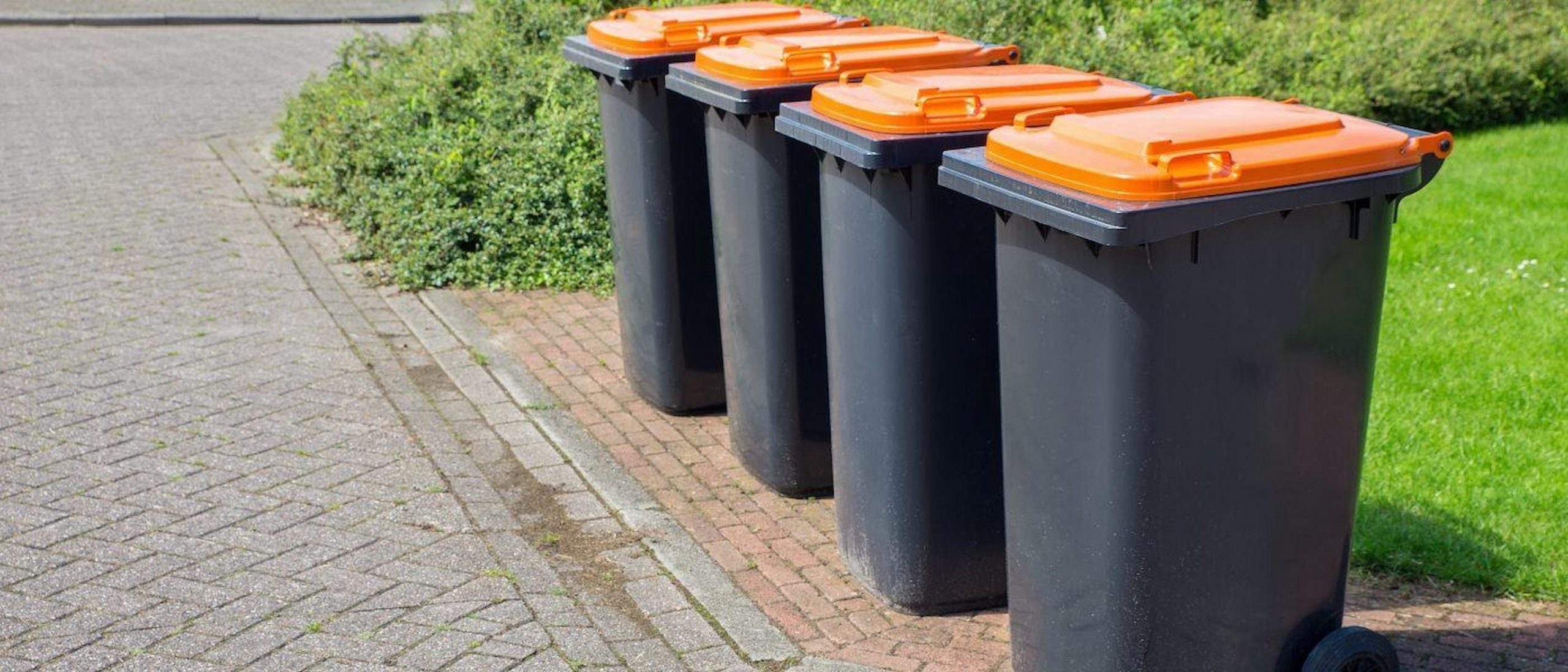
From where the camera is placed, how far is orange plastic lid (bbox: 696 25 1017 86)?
15.6ft

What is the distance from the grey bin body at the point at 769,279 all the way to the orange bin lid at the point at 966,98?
49cm

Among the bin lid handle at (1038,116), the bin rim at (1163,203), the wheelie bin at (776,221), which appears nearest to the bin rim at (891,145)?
the bin lid handle at (1038,116)

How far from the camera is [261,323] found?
711 cm

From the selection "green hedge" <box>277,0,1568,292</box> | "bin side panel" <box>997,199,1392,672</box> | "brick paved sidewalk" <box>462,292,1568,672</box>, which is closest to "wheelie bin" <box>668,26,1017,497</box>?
"brick paved sidewalk" <box>462,292,1568,672</box>

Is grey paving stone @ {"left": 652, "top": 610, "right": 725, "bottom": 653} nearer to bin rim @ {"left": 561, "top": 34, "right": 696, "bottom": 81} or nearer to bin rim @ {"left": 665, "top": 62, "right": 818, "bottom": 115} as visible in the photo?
bin rim @ {"left": 665, "top": 62, "right": 818, "bottom": 115}

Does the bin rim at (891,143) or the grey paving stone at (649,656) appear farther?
the grey paving stone at (649,656)

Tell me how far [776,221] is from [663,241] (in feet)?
3.26

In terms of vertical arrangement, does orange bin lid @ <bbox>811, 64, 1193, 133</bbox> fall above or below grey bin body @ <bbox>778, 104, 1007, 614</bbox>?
above

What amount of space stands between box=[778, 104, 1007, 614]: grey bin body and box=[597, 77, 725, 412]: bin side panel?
128 centimetres

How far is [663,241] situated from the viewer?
5.66 meters

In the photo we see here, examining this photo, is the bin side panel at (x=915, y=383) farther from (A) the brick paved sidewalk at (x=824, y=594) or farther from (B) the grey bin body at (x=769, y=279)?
(B) the grey bin body at (x=769, y=279)

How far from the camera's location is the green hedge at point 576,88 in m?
7.96

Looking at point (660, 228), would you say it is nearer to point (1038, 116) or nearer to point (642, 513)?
point (642, 513)

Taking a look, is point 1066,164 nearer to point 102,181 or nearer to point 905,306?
point 905,306
